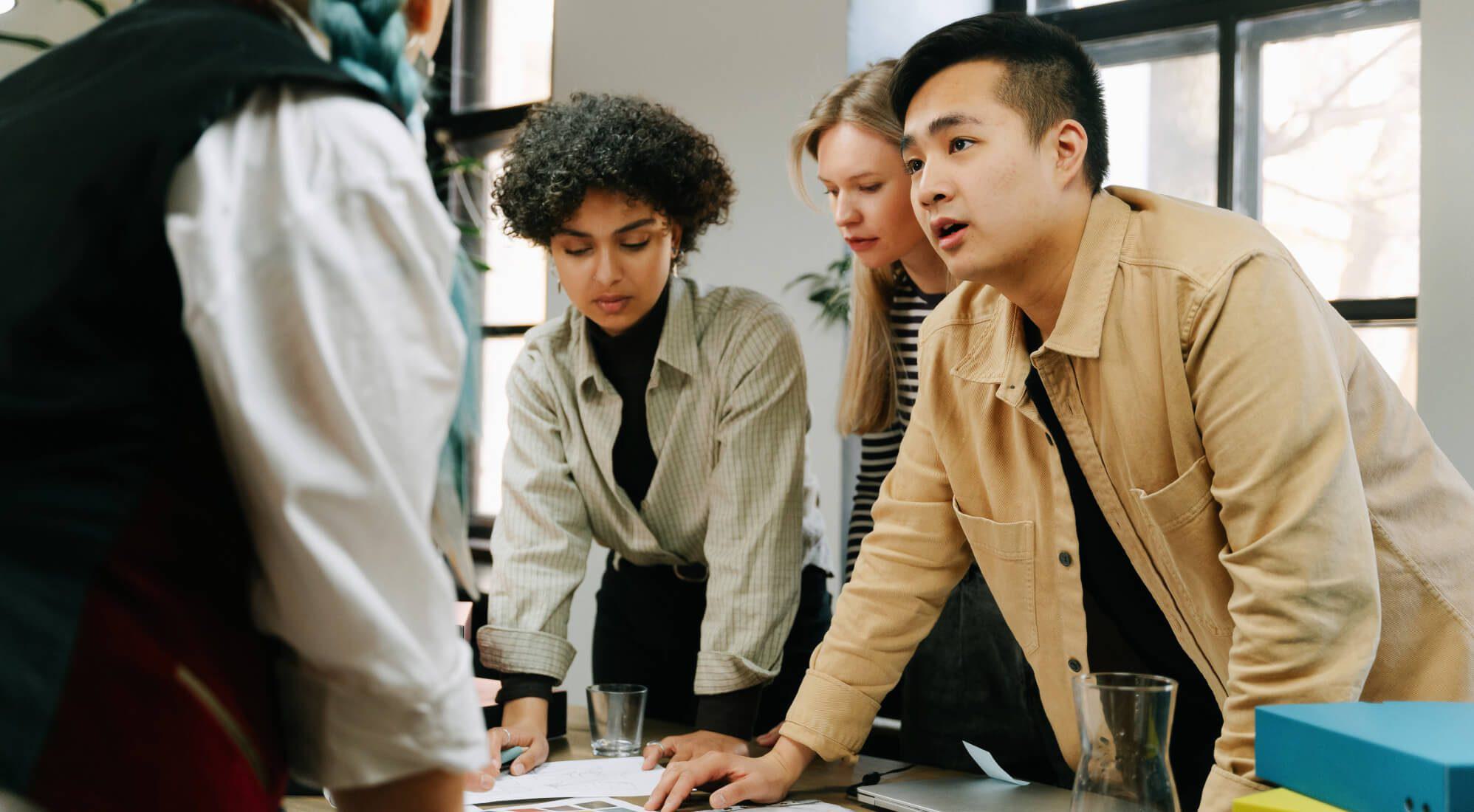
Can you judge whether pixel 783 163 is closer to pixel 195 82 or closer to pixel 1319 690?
pixel 1319 690

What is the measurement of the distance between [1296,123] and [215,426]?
2739 millimetres

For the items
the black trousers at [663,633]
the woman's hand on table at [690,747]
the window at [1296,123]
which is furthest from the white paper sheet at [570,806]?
the window at [1296,123]

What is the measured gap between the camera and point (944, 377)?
1476mm

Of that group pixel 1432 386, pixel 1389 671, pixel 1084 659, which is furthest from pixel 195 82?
pixel 1432 386

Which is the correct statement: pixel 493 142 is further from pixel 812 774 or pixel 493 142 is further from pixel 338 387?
pixel 338 387

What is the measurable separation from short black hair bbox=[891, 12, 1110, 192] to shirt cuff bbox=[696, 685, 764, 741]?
78 centimetres

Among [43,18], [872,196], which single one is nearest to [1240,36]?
A: [872,196]

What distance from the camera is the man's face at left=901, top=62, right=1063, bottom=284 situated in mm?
1333

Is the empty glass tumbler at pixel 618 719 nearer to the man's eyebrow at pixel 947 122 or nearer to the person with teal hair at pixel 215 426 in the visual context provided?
the man's eyebrow at pixel 947 122

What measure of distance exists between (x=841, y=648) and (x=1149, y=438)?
428 millimetres

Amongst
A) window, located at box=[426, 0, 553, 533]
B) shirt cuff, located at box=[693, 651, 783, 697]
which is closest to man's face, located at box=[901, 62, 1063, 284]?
shirt cuff, located at box=[693, 651, 783, 697]

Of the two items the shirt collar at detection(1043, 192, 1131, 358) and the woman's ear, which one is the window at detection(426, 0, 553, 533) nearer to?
the shirt collar at detection(1043, 192, 1131, 358)

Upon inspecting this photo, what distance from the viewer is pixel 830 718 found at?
1.37 m

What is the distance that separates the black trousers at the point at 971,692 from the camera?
171cm
